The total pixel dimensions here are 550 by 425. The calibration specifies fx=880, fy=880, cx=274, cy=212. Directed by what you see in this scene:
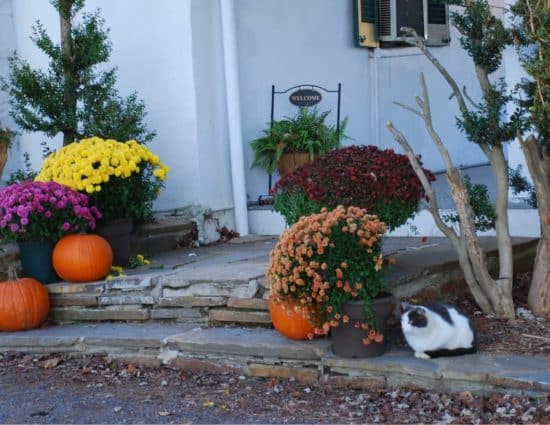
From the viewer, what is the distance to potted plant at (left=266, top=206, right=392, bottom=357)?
4238 millimetres

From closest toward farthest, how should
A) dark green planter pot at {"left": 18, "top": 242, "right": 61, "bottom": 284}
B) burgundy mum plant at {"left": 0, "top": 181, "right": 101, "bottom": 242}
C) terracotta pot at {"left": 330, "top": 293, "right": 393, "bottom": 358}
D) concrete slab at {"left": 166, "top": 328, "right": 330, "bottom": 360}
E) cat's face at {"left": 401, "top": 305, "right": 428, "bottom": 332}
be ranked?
cat's face at {"left": 401, "top": 305, "right": 428, "bottom": 332} → terracotta pot at {"left": 330, "top": 293, "right": 393, "bottom": 358} → concrete slab at {"left": 166, "top": 328, "right": 330, "bottom": 360} → burgundy mum plant at {"left": 0, "top": 181, "right": 101, "bottom": 242} → dark green planter pot at {"left": 18, "top": 242, "right": 61, "bottom": 284}

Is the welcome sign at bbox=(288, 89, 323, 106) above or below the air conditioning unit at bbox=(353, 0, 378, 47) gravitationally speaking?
below

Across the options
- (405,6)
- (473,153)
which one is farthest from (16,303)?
(473,153)

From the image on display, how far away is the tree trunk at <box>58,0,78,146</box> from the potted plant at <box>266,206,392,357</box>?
2892 millimetres

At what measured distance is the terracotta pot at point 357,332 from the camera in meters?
4.31

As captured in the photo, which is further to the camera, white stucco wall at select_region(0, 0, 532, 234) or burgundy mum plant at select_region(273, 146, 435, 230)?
white stucco wall at select_region(0, 0, 532, 234)

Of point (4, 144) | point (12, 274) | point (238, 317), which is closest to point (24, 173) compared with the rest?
point (4, 144)

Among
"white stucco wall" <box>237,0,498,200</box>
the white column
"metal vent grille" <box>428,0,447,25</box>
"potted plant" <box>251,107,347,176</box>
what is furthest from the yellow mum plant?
"metal vent grille" <box>428,0,447,25</box>

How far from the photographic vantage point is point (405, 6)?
882cm

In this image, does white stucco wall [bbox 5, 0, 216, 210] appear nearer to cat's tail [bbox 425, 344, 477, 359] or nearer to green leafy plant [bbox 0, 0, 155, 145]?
green leafy plant [bbox 0, 0, 155, 145]

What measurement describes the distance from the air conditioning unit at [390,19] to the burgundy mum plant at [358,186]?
383cm

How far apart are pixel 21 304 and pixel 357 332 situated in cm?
220

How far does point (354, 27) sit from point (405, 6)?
2.12ft

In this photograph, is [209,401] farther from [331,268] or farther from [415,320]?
[415,320]
